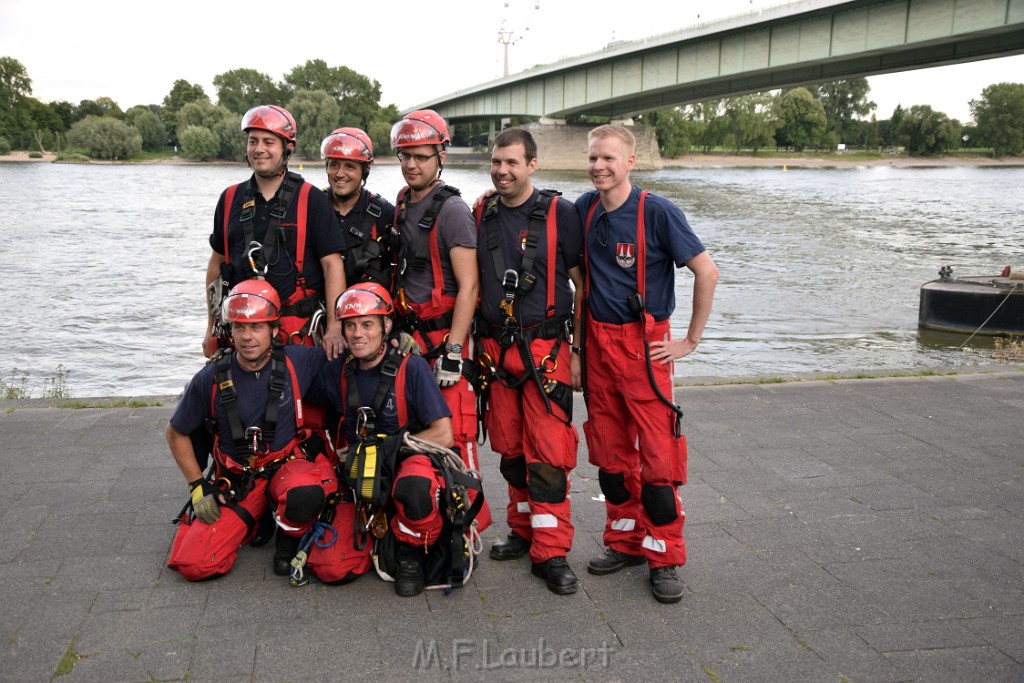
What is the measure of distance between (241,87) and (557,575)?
131 m

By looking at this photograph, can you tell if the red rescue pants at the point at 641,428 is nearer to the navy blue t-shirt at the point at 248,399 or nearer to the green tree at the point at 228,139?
the navy blue t-shirt at the point at 248,399

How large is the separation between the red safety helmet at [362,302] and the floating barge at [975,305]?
1254cm

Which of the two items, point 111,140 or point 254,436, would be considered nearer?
point 254,436

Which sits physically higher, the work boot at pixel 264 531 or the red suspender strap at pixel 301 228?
the red suspender strap at pixel 301 228

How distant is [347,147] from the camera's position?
4.82 meters

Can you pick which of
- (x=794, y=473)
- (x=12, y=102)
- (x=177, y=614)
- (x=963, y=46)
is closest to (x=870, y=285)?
(x=963, y=46)

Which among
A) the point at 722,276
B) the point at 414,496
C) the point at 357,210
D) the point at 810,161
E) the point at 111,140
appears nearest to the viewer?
the point at 414,496

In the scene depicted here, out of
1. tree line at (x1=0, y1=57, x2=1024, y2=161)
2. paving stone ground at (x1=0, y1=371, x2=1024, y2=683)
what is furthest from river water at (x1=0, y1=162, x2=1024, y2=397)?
tree line at (x1=0, y1=57, x2=1024, y2=161)

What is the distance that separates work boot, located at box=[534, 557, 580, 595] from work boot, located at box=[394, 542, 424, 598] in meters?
0.58

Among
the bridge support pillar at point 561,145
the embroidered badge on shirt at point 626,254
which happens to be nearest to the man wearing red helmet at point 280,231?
the embroidered badge on shirt at point 626,254

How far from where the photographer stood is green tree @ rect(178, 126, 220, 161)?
269 ft

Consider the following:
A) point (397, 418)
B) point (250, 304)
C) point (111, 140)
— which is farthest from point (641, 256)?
point (111, 140)

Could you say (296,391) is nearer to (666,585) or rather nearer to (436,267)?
(436,267)

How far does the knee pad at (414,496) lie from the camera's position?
13.5ft
